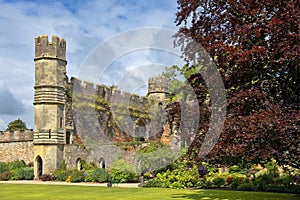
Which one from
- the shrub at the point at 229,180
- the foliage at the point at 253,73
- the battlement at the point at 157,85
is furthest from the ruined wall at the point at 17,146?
the foliage at the point at 253,73

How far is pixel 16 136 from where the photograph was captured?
96.1 feet

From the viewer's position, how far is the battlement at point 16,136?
28750 millimetres

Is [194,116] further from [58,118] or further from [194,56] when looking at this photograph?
[58,118]

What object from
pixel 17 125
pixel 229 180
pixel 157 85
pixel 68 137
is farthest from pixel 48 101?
pixel 17 125

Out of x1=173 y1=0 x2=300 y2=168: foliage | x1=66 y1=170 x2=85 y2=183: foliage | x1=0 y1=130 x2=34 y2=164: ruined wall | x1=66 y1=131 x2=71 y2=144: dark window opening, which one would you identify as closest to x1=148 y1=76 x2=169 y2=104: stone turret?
x1=66 y1=131 x2=71 y2=144: dark window opening

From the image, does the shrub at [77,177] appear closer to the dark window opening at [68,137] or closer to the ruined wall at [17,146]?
the dark window opening at [68,137]

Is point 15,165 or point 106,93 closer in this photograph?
point 15,165

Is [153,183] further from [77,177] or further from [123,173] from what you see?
[77,177]

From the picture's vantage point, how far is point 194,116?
10.6 meters

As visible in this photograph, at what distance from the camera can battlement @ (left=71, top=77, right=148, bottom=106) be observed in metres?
28.1

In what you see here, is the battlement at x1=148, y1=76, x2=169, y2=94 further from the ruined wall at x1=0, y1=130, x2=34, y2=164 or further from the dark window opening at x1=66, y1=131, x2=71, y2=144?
the ruined wall at x1=0, y1=130, x2=34, y2=164

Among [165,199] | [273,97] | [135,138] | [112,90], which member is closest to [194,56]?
[273,97]

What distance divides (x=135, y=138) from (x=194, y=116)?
22.7 metres

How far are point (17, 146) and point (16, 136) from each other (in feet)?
2.69
